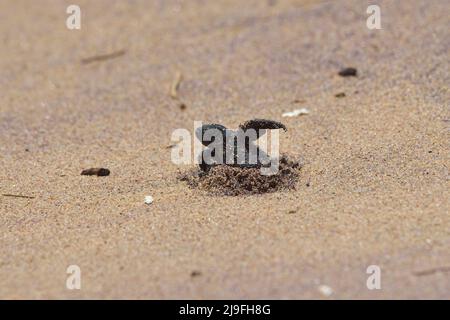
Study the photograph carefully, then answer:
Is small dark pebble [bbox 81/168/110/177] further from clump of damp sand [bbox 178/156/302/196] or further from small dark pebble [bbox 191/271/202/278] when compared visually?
small dark pebble [bbox 191/271/202/278]

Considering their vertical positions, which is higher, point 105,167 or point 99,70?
point 99,70

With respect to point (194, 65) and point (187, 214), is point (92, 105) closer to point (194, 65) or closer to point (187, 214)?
point (194, 65)

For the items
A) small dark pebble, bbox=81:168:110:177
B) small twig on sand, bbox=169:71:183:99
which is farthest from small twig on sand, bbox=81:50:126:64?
small dark pebble, bbox=81:168:110:177

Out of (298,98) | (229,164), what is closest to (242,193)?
(229,164)

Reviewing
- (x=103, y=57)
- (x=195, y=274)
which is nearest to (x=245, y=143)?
(x=195, y=274)
